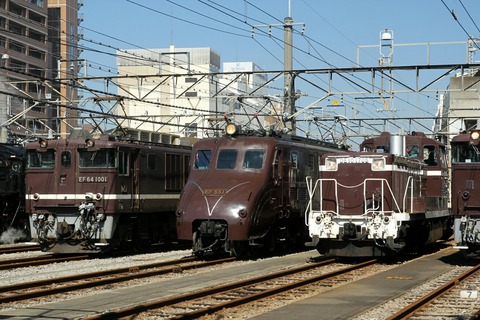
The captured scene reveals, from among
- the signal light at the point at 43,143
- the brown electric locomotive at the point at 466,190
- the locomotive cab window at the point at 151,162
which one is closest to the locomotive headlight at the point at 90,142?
the signal light at the point at 43,143

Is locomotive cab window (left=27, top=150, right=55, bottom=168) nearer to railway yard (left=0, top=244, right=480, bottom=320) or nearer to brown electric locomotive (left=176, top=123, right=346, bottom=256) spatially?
railway yard (left=0, top=244, right=480, bottom=320)

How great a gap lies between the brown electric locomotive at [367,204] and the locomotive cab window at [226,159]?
2235mm

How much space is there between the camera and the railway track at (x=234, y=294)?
12438 mm

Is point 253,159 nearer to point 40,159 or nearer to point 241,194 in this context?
point 241,194

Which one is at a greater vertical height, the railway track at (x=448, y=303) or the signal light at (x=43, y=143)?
the signal light at (x=43, y=143)

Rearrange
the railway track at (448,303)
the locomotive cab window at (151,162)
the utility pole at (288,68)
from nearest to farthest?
the railway track at (448,303) < the locomotive cab window at (151,162) < the utility pole at (288,68)

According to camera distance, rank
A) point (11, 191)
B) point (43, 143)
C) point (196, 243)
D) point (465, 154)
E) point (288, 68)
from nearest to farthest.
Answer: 1. point (465, 154)
2. point (196, 243)
3. point (43, 143)
4. point (11, 191)
5. point (288, 68)

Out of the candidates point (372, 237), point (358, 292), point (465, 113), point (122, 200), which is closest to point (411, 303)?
point (358, 292)

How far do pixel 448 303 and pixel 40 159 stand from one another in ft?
45.2

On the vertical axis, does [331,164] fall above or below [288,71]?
below

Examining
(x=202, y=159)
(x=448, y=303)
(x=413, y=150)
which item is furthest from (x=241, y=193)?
(x=448, y=303)

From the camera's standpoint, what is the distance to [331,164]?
21.4m

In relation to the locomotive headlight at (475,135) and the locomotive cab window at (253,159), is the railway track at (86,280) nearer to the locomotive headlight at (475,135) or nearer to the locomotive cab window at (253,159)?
the locomotive cab window at (253,159)

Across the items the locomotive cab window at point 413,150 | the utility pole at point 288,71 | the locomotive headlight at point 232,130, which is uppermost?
the utility pole at point 288,71
